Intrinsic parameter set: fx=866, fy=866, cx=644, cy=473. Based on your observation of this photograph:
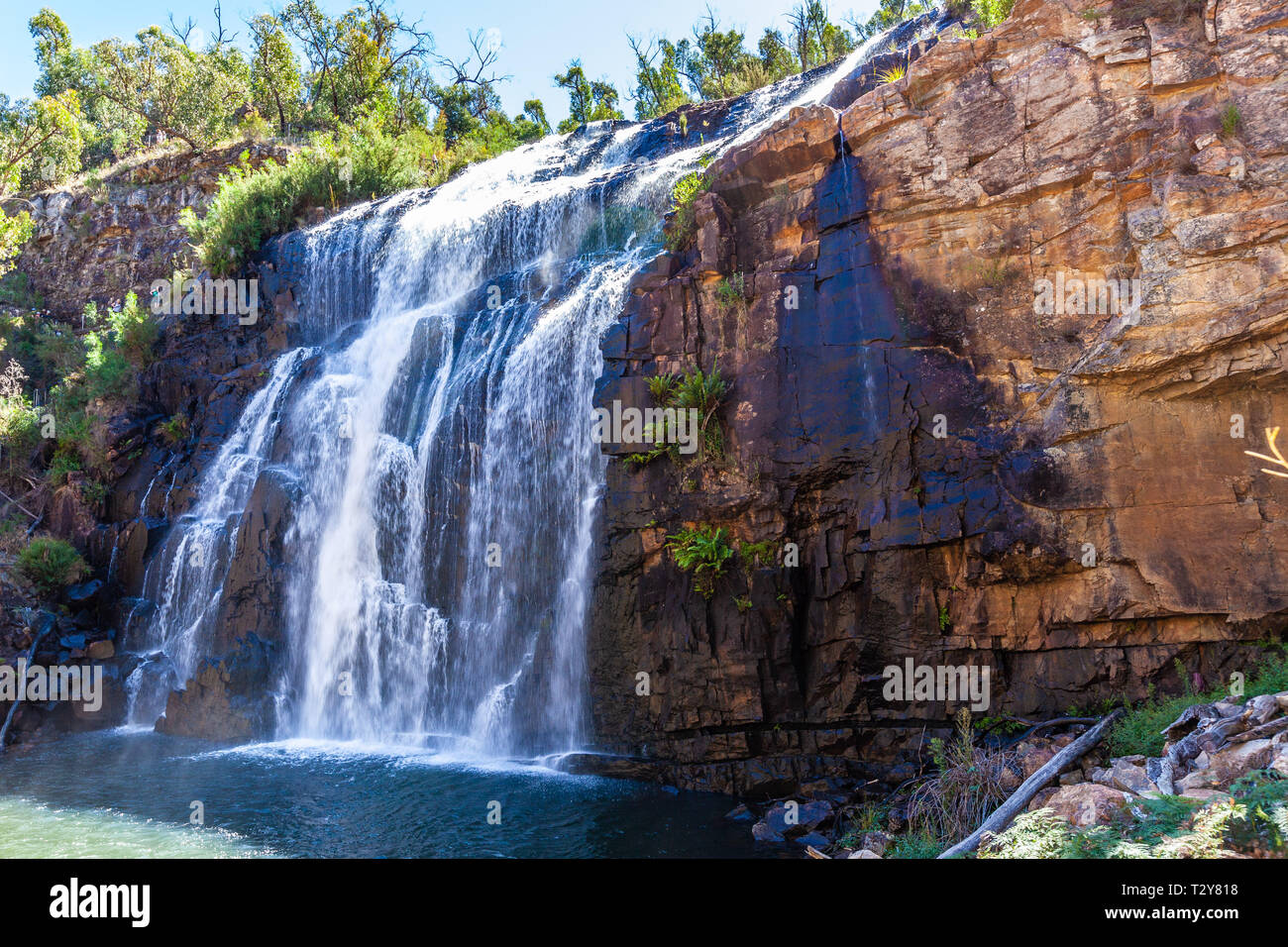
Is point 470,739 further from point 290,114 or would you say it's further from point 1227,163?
point 290,114

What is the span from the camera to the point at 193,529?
65.6 feet

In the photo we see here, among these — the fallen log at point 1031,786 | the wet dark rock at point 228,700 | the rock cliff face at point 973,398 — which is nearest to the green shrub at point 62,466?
the wet dark rock at point 228,700

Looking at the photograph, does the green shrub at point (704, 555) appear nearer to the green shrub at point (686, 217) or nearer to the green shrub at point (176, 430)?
the green shrub at point (686, 217)

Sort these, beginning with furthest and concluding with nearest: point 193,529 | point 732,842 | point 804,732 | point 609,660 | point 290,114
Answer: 1. point 290,114
2. point 193,529
3. point 609,660
4. point 804,732
5. point 732,842

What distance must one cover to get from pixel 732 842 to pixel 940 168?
9.80 metres

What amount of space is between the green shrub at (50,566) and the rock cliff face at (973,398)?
14009 millimetres

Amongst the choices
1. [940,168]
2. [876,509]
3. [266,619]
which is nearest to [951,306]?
[940,168]


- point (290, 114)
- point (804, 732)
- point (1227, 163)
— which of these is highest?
point (290, 114)

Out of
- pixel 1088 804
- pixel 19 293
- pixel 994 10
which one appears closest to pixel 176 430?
pixel 19 293

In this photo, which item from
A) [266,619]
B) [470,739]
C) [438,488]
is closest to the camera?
[470,739]

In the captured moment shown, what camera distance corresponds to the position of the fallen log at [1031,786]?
7.88 m

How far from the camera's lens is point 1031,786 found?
884 centimetres

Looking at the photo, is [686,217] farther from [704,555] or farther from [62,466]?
[62,466]

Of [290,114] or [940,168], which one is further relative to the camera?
[290,114]
